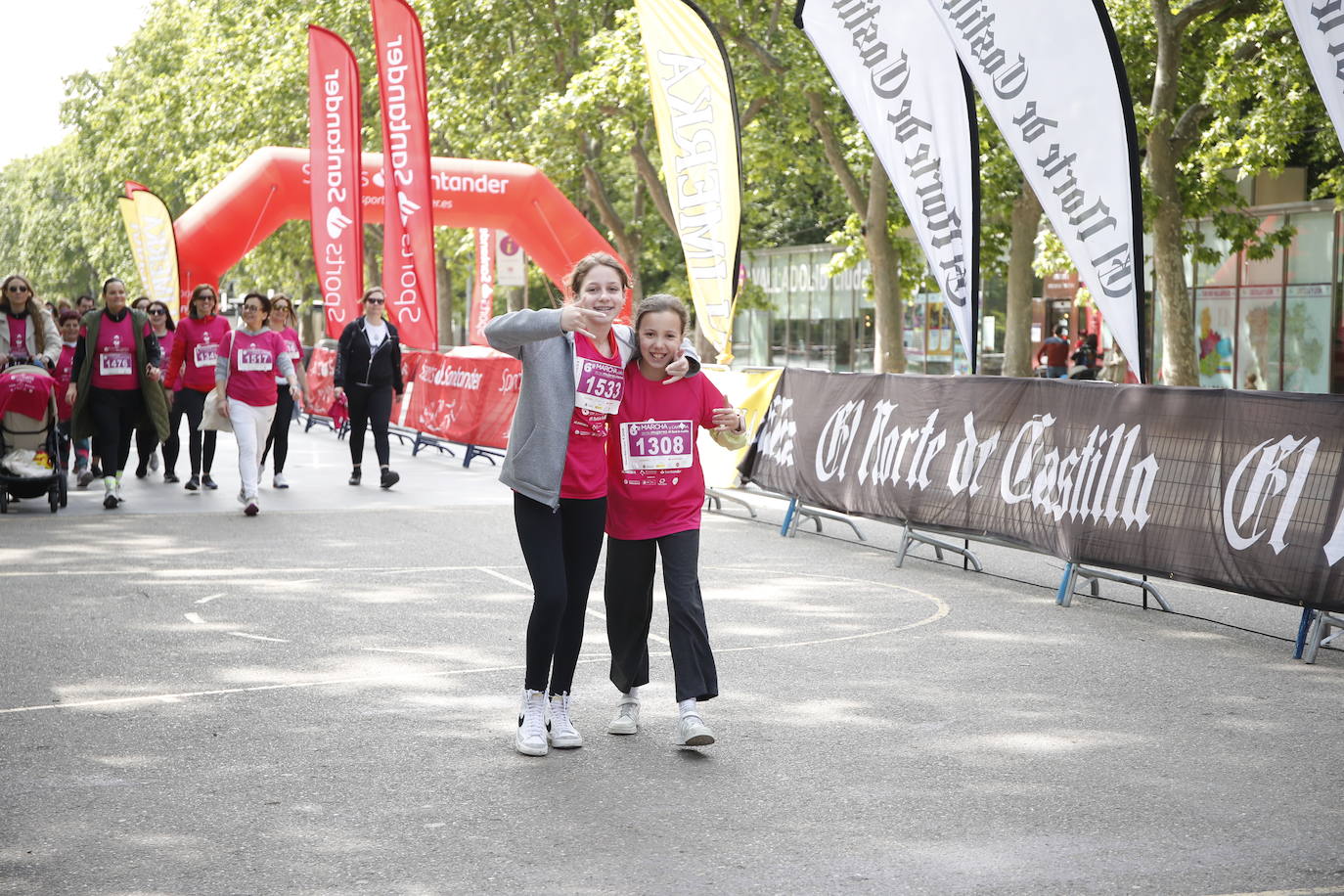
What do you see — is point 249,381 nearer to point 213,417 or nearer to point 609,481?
point 213,417

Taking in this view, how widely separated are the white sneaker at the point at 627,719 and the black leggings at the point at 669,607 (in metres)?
0.14

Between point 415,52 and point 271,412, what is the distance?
750 cm

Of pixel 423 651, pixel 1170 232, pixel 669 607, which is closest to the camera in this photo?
pixel 669 607

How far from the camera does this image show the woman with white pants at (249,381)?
13.4 m

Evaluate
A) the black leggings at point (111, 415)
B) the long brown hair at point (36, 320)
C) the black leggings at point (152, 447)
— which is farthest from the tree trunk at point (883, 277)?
the long brown hair at point (36, 320)

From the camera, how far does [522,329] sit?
5492 millimetres

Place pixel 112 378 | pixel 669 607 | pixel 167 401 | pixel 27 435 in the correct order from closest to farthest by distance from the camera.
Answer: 1. pixel 669 607
2. pixel 27 435
3. pixel 112 378
4. pixel 167 401

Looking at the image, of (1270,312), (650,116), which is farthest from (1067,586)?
(1270,312)

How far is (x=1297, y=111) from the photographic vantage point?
2062cm

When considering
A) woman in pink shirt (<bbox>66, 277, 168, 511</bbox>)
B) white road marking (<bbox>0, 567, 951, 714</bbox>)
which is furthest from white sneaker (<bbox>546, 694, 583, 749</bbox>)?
woman in pink shirt (<bbox>66, 277, 168, 511</bbox>)

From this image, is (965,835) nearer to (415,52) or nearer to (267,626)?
(267,626)

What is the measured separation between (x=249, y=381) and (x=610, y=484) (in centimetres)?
837

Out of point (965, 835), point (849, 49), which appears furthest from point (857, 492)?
point (965, 835)

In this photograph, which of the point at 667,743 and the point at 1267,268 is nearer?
the point at 667,743
